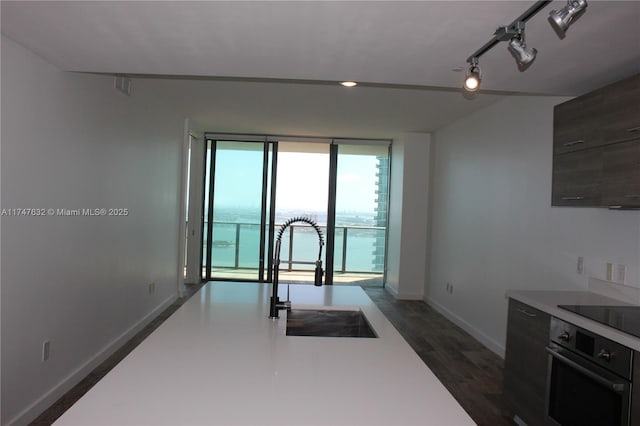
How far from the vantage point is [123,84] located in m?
3.92

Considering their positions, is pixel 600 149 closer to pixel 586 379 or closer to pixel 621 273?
pixel 621 273

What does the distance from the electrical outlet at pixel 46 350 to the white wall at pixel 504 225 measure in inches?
145

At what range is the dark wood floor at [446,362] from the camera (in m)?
3.14

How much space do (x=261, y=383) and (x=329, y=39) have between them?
164cm

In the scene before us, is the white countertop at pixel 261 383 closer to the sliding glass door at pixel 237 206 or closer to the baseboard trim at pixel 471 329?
the baseboard trim at pixel 471 329

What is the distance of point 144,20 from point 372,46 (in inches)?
43.4

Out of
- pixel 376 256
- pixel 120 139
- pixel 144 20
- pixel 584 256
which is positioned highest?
pixel 144 20

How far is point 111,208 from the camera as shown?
3848mm

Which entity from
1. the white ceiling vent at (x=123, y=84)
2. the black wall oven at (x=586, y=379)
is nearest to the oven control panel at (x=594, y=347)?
the black wall oven at (x=586, y=379)

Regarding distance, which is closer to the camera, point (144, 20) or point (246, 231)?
point (144, 20)

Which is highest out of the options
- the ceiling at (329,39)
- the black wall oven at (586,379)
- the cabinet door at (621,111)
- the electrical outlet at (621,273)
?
the ceiling at (329,39)

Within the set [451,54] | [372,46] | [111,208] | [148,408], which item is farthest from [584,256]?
[111,208]

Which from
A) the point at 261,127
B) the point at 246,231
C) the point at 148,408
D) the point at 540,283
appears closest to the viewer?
the point at 148,408

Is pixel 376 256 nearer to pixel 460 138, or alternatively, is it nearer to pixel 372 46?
pixel 460 138
